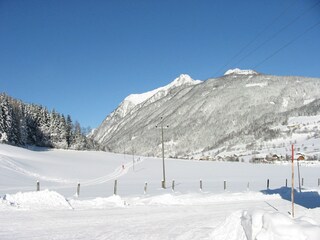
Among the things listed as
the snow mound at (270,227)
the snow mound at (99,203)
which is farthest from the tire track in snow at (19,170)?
the snow mound at (270,227)

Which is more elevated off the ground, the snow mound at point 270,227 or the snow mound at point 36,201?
the snow mound at point 270,227

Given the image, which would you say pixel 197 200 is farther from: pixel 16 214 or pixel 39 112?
pixel 39 112

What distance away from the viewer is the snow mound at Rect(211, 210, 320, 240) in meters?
8.52

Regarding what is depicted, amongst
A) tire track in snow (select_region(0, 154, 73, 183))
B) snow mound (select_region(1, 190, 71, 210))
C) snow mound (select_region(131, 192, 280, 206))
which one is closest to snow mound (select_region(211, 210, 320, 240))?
snow mound (select_region(1, 190, 71, 210))

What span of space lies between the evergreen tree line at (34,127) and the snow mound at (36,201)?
71.5 meters

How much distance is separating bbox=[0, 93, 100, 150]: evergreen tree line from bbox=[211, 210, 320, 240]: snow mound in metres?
82.1

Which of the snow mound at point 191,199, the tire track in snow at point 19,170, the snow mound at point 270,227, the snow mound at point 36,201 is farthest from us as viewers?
the tire track in snow at point 19,170

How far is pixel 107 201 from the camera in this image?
67.9ft

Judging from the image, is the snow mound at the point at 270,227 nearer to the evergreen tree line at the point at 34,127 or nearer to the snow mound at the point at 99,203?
the snow mound at the point at 99,203

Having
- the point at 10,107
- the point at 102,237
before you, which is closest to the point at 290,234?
the point at 102,237

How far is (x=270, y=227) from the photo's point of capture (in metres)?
8.94

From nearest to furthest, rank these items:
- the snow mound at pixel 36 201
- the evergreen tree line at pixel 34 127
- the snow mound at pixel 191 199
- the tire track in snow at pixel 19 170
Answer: the snow mound at pixel 36 201 → the snow mound at pixel 191 199 → the tire track in snow at pixel 19 170 → the evergreen tree line at pixel 34 127

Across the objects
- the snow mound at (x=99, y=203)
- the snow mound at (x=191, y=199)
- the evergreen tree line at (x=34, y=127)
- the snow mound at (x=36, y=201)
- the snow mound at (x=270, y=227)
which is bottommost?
the snow mound at (x=191, y=199)

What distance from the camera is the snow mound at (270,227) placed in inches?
335
